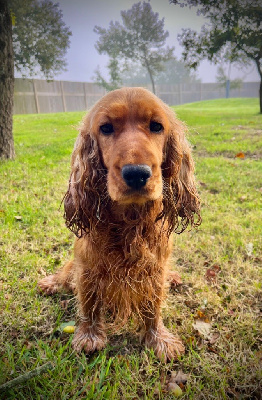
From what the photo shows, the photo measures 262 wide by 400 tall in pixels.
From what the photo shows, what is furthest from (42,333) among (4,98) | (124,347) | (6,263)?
(4,98)

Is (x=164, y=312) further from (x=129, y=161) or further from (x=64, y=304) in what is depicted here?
(x=129, y=161)

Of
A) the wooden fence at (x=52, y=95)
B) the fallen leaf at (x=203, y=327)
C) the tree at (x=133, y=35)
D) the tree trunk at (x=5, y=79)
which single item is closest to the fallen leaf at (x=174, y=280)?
the fallen leaf at (x=203, y=327)

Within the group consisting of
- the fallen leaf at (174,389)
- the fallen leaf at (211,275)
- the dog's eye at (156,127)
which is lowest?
the fallen leaf at (174,389)

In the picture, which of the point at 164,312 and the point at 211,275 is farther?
the point at 211,275

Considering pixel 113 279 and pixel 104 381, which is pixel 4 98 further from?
pixel 104 381

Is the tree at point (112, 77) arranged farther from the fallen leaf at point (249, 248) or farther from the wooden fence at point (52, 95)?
the fallen leaf at point (249, 248)

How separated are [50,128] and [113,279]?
9612mm

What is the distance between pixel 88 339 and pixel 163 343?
50 cm

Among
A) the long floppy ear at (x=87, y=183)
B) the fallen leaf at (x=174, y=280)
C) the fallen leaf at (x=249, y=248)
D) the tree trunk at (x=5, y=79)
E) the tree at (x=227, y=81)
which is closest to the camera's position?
the long floppy ear at (x=87, y=183)

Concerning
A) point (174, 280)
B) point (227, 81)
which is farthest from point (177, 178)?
point (227, 81)

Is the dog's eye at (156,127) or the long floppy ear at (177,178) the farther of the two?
the long floppy ear at (177,178)

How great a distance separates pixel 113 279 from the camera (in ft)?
5.53

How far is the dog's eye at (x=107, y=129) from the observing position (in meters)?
1.53

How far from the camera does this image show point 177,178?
1744mm
